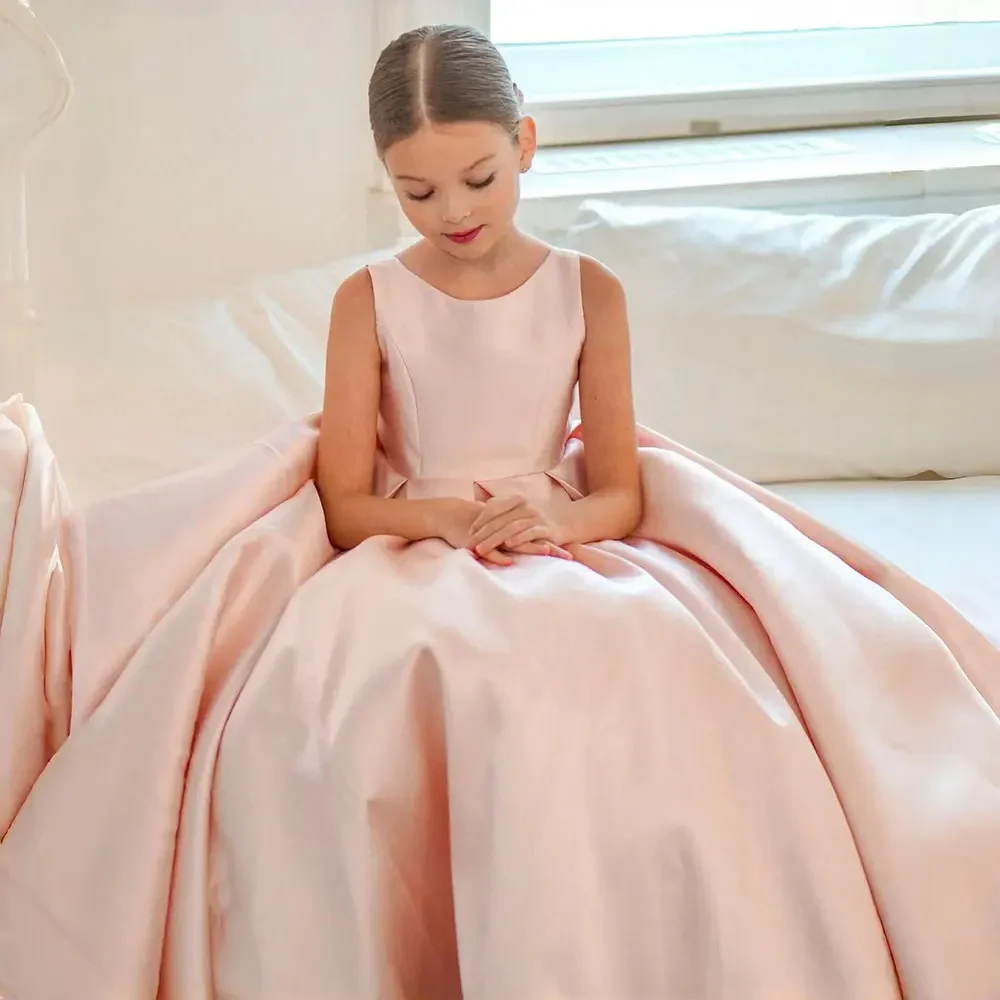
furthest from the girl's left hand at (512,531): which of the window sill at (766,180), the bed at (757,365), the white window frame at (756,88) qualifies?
the white window frame at (756,88)

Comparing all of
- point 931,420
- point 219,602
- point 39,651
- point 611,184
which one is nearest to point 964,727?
point 219,602

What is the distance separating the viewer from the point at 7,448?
0.88 metres

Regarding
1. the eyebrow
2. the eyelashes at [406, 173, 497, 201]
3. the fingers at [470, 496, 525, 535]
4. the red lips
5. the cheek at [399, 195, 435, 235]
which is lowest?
the fingers at [470, 496, 525, 535]

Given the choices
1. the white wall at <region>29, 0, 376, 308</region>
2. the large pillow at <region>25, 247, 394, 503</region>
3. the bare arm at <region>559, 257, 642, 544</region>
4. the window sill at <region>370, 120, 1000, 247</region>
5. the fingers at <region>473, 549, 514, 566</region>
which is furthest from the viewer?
the window sill at <region>370, 120, 1000, 247</region>

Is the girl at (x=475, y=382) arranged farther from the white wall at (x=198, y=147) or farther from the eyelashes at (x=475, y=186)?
the white wall at (x=198, y=147)

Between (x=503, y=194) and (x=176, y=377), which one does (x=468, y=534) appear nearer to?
(x=503, y=194)

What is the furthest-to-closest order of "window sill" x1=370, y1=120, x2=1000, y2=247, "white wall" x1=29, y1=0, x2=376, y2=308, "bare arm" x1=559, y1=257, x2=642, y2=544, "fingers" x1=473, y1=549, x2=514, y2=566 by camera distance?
"window sill" x1=370, y1=120, x2=1000, y2=247
"white wall" x1=29, y1=0, x2=376, y2=308
"bare arm" x1=559, y1=257, x2=642, y2=544
"fingers" x1=473, y1=549, x2=514, y2=566

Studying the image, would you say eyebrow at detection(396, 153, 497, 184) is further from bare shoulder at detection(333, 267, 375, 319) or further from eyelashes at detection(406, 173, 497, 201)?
bare shoulder at detection(333, 267, 375, 319)

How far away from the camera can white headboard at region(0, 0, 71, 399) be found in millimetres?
1229

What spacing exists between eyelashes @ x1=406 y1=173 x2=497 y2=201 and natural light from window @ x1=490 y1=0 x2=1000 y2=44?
1.17 metres

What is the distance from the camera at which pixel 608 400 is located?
1.12 m

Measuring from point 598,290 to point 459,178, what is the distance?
204mm

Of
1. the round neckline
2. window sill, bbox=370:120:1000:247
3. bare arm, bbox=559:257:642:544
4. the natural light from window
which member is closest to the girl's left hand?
bare arm, bbox=559:257:642:544

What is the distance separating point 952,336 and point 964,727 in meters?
0.80
